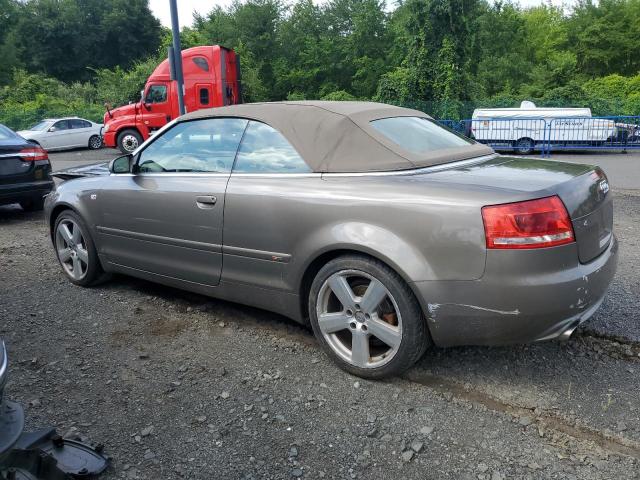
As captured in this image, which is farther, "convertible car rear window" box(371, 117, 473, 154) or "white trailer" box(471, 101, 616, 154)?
"white trailer" box(471, 101, 616, 154)

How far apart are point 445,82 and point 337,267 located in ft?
74.0

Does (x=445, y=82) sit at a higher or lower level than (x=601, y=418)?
higher

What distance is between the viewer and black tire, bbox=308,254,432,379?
9.49 ft

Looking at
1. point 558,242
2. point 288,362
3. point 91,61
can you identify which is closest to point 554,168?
point 558,242

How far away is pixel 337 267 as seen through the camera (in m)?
3.09

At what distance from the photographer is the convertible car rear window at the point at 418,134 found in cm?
340

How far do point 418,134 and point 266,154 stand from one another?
3.28 ft

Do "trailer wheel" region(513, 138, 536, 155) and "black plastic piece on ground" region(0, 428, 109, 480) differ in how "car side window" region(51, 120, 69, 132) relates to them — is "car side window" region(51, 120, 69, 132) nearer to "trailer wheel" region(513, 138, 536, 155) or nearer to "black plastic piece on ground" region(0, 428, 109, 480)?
"trailer wheel" region(513, 138, 536, 155)

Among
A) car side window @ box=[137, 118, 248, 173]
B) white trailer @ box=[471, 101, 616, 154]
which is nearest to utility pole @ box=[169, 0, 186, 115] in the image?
car side window @ box=[137, 118, 248, 173]

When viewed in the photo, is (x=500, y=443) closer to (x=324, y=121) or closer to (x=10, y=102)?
(x=324, y=121)

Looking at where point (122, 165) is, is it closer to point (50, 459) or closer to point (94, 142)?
point (50, 459)

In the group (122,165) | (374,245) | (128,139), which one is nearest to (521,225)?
(374,245)

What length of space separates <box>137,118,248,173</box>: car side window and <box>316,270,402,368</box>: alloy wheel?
116cm

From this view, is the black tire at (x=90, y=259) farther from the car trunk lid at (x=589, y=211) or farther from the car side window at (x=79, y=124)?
the car side window at (x=79, y=124)
